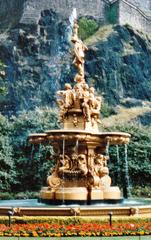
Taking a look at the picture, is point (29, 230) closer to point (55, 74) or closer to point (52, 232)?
point (52, 232)

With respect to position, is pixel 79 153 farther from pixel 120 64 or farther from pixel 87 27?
pixel 87 27

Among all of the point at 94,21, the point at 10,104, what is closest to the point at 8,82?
the point at 10,104

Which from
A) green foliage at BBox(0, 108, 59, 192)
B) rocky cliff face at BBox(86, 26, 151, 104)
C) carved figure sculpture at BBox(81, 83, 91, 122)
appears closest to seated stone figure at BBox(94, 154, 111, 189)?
carved figure sculpture at BBox(81, 83, 91, 122)

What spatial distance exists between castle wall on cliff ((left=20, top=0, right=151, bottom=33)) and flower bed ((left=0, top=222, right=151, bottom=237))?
2909 inches

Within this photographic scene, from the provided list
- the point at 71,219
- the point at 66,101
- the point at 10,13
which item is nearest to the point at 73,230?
the point at 71,219

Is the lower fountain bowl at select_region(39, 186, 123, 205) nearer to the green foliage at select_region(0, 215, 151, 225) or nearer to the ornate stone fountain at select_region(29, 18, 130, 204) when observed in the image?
the ornate stone fountain at select_region(29, 18, 130, 204)

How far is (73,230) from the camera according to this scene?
14.7m

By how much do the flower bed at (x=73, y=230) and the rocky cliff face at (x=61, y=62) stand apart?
6076 cm

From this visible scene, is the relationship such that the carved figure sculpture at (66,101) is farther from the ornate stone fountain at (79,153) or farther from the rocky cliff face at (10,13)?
the rocky cliff face at (10,13)

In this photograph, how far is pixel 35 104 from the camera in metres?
76.1

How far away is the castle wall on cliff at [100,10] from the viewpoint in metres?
88.6

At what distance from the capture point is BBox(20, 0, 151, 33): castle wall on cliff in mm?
88625

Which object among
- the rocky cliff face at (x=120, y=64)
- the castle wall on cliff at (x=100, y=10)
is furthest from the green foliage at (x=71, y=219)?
the castle wall on cliff at (x=100, y=10)

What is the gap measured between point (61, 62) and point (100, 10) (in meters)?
16.7
